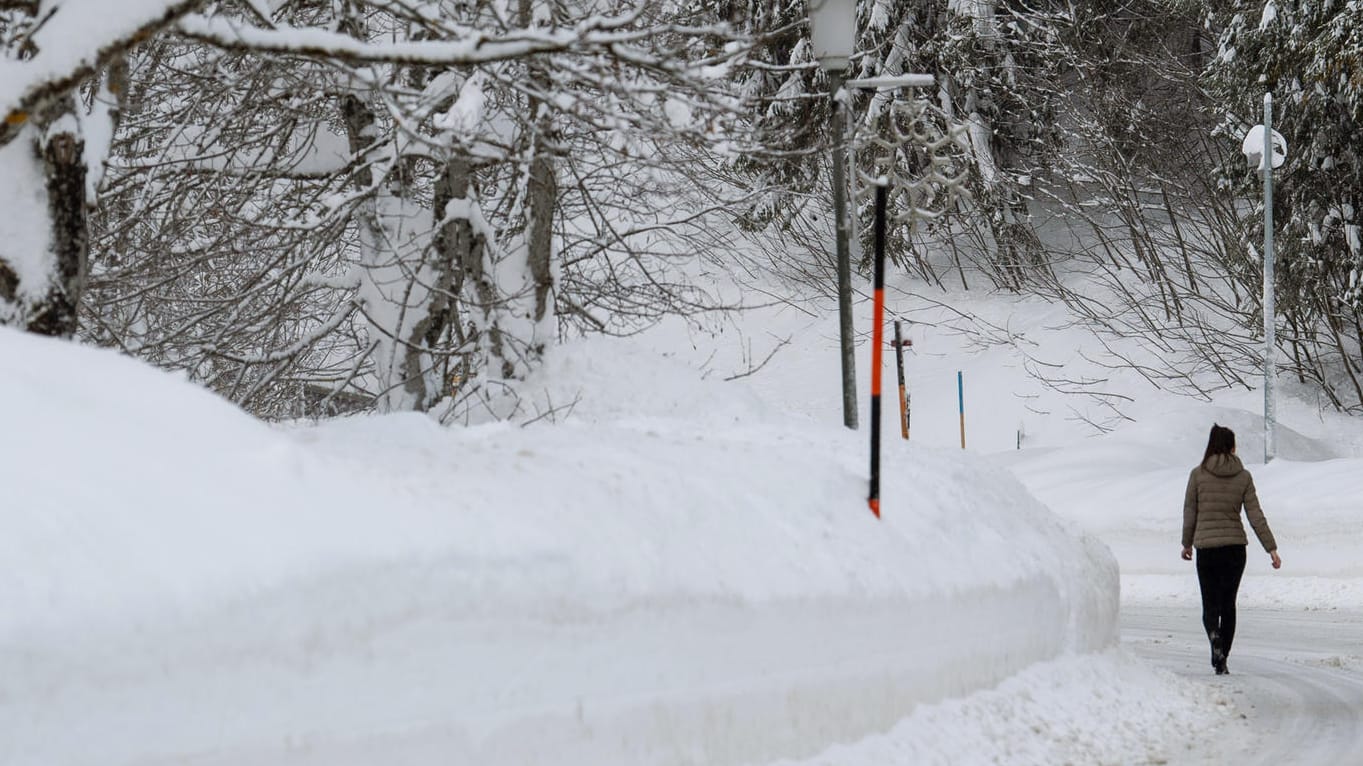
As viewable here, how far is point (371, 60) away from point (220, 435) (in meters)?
1.48

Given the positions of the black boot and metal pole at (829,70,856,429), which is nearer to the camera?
metal pole at (829,70,856,429)

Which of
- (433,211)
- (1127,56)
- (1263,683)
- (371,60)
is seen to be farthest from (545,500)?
(1127,56)

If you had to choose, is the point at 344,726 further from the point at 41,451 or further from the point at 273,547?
the point at 41,451

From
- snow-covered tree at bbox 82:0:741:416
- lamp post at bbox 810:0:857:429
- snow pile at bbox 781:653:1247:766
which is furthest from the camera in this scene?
lamp post at bbox 810:0:857:429

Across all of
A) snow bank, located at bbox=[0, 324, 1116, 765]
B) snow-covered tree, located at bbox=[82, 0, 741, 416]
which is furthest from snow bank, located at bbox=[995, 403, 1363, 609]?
snow bank, located at bbox=[0, 324, 1116, 765]

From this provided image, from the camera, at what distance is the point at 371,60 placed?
570 cm

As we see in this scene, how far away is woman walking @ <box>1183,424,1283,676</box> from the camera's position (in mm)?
10711

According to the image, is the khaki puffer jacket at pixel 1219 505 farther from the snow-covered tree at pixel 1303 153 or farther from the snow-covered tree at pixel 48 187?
the snow-covered tree at pixel 1303 153

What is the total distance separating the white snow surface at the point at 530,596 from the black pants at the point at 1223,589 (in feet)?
4.06

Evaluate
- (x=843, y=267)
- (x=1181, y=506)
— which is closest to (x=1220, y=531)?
(x=843, y=267)

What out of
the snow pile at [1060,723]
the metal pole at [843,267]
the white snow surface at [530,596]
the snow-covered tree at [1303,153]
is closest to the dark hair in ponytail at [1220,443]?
the white snow surface at [530,596]

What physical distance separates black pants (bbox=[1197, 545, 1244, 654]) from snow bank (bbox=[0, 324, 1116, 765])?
3743 mm

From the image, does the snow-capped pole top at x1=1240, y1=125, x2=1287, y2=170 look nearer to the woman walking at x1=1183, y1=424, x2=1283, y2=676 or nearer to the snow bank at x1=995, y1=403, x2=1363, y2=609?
the snow bank at x1=995, y1=403, x2=1363, y2=609

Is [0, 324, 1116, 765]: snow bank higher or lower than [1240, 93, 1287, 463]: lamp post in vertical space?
lower
